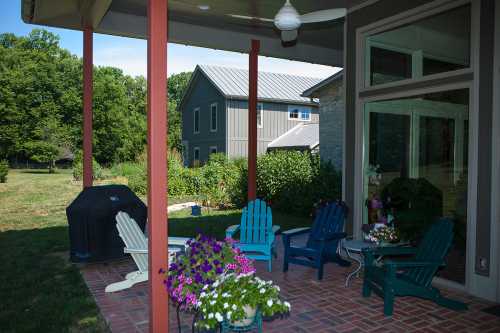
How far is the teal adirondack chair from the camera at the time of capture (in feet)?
17.2

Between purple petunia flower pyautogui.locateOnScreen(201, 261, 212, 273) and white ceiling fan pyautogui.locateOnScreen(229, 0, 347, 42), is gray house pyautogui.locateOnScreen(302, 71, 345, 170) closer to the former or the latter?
white ceiling fan pyautogui.locateOnScreen(229, 0, 347, 42)

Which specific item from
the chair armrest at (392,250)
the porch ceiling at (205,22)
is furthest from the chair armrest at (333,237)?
the porch ceiling at (205,22)

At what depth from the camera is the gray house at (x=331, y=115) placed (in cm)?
1525

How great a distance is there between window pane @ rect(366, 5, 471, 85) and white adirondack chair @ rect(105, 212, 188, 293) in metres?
3.60

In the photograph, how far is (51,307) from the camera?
4.09 m

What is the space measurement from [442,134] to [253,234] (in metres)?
2.78

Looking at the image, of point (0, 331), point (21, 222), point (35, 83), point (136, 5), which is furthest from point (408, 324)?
point (35, 83)

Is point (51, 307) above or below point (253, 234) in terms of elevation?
below

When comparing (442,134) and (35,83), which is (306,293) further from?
(35,83)

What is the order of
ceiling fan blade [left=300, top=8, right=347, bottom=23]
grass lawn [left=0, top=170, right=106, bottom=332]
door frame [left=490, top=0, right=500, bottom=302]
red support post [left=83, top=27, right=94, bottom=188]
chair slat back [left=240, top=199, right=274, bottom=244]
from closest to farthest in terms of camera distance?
grass lawn [left=0, top=170, right=106, bottom=332], door frame [left=490, top=0, right=500, bottom=302], ceiling fan blade [left=300, top=8, right=347, bottom=23], chair slat back [left=240, top=199, right=274, bottom=244], red support post [left=83, top=27, right=94, bottom=188]

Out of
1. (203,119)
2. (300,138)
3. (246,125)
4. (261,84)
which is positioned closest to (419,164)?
(300,138)

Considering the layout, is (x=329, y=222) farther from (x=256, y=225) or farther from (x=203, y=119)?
(x=203, y=119)

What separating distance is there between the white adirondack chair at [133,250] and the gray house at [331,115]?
11.2m

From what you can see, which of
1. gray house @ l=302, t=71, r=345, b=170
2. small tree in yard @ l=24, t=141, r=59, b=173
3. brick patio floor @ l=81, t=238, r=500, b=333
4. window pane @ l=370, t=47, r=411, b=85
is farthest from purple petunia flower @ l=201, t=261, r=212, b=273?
small tree in yard @ l=24, t=141, r=59, b=173
